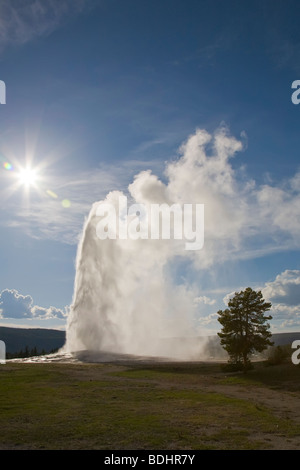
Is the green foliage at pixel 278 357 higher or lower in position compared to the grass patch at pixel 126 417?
lower

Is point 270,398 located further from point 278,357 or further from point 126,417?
point 278,357

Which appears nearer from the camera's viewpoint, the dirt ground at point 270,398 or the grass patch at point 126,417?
the grass patch at point 126,417

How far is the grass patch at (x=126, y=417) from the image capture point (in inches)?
601

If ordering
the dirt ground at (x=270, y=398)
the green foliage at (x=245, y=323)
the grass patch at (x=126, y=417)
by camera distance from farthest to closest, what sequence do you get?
the green foliage at (x=245, y=323) < the dirt ground at (x=270, y=398) < the grass patch at (x=126, y=417)

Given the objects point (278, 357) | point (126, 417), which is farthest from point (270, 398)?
point (278, 357)

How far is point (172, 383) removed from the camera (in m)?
37.8

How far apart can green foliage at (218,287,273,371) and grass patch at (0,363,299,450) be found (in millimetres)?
13734

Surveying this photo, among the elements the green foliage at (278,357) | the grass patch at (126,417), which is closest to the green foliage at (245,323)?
the green foliage at (278,357)

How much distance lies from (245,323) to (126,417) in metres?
32.1

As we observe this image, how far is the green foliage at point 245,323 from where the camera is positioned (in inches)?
1905

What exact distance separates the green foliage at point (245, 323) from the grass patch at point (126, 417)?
13.7 m

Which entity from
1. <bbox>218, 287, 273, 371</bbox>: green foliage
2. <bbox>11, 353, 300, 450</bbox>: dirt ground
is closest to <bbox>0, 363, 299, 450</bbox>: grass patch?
<bbox>11, 353, 300, 450</bbox>: dirt ground

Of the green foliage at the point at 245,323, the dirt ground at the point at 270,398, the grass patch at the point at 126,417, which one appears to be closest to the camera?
the grass patch at the point at 126,417

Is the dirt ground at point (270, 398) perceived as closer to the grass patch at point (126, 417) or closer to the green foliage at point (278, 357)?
the grass patch at point (126, 417)
